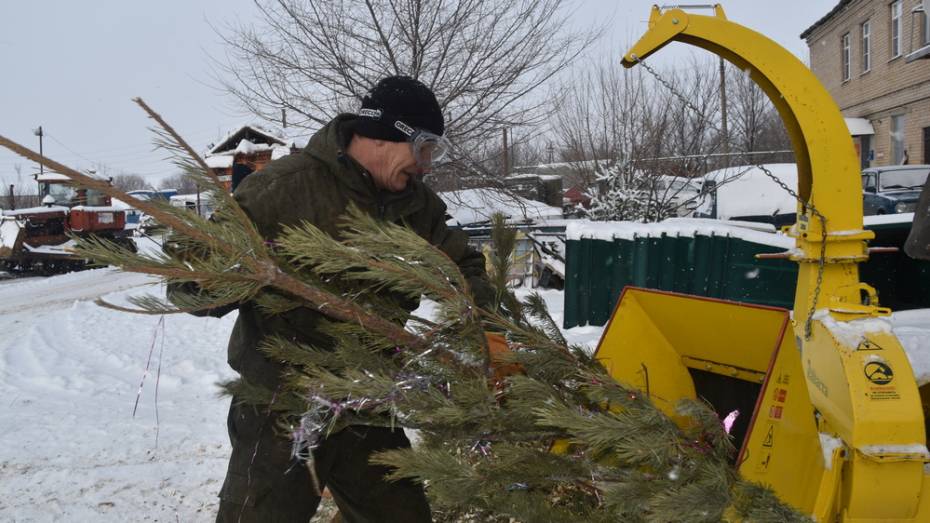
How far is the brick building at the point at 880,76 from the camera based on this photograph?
21641 millimetres

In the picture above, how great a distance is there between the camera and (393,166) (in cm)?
230

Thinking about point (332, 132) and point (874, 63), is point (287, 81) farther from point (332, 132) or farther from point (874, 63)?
point (874, 63)

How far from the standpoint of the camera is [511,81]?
351 inches

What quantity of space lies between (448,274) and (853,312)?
1.28m

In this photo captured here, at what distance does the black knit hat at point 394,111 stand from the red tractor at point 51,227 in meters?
14.4

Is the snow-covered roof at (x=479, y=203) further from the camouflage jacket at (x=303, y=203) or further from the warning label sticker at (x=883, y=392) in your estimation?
the warning label sticker at (x=883, y=392)

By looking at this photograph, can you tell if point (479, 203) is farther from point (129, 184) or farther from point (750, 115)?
point (129, 184)

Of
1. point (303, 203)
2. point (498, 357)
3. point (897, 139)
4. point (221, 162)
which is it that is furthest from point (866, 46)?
point (498, 357)

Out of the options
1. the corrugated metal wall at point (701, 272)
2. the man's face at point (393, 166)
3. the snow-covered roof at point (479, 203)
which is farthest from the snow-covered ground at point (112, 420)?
the snow-covered roof at point (479, 203)

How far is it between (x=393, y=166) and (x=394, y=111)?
0.18 m

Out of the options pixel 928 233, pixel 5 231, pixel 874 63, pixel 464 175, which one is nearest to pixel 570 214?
pixel 464 175

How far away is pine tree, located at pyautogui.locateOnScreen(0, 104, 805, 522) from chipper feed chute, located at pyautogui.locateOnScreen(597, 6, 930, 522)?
263mm

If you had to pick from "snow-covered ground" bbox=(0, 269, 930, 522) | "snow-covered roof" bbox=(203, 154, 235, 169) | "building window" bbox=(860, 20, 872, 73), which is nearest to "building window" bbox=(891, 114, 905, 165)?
"building window" bbox=(860, 20, 872, 73)

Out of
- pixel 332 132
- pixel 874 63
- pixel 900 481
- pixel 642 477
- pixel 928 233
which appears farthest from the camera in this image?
pixel 874 63
